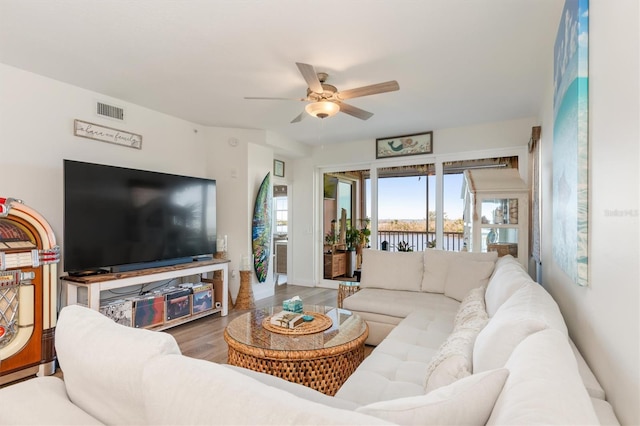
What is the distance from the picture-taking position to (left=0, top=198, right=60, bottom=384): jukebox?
7.89 ft

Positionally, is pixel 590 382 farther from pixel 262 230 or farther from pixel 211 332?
pixel 262 230

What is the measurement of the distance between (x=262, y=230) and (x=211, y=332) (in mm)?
1709

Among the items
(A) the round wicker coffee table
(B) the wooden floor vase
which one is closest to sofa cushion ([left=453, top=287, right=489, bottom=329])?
(A) the round wicker coffee table

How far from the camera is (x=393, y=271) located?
11.6 feet

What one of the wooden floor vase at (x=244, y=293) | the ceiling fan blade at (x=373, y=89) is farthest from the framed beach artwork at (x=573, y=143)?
the wooden floor vase at (x=244, y=293)

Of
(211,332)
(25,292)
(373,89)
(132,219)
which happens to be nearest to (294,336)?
(211,332)

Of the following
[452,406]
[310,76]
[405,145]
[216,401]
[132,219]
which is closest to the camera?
[216,401]

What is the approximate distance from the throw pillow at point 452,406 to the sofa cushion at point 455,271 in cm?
242

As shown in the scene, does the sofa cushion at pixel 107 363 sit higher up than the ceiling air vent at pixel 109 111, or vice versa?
the ceiling air vent at pixel 109 111

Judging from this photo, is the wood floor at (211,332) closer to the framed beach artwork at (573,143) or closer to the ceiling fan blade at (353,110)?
the ceiling fan blade at (353,110)

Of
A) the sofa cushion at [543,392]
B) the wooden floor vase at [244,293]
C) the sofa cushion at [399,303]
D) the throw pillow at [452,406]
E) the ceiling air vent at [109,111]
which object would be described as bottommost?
the wooden floor vase at [244,293]

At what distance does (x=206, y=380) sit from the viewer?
2.26 feet

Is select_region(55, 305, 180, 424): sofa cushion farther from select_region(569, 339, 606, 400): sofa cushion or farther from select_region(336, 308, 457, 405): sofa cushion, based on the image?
select_region(569, 339, 606, 400): sofa cushion

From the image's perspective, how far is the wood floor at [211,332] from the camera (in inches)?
116
